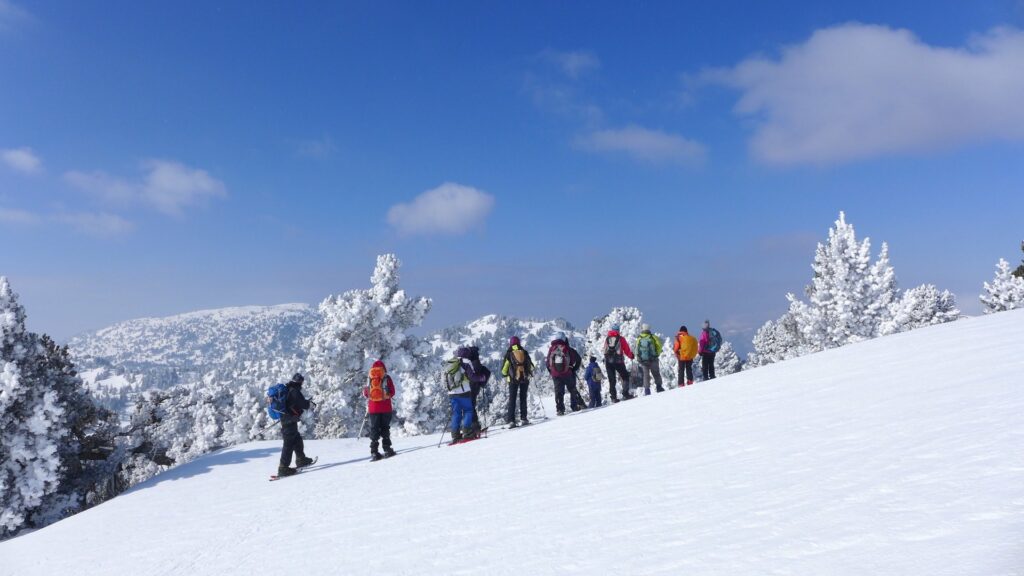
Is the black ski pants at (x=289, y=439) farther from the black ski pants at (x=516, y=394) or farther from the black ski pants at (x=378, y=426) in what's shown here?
the black ski pants at (x=516, y=394)

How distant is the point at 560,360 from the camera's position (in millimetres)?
16250

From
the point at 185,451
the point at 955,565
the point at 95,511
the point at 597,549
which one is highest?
the point at 955,565

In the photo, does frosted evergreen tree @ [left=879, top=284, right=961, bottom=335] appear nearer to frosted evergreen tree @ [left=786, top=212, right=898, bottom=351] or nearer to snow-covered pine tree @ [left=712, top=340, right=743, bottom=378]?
frosted evergreen tree @ [left=786, top=212, right=898, bottom=351]

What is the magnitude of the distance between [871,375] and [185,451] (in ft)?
188

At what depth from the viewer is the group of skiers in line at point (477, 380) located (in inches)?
548

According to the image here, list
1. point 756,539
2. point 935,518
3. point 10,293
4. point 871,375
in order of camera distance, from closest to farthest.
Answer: point 935,518 < point 756,539 < point 871,375 < point 10,293

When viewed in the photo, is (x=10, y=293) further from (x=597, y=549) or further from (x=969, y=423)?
(x=969, y=423)

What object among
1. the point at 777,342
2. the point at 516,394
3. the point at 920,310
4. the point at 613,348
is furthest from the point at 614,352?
the point at 777,342

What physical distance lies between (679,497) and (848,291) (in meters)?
42.4

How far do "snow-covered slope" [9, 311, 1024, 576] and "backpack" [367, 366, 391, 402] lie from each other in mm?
1754

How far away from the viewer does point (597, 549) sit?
5535mm

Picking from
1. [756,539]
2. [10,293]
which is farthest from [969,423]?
[10,293]

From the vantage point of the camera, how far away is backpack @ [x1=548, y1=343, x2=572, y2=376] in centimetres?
1627

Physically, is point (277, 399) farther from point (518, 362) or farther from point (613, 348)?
point (613, 348)
